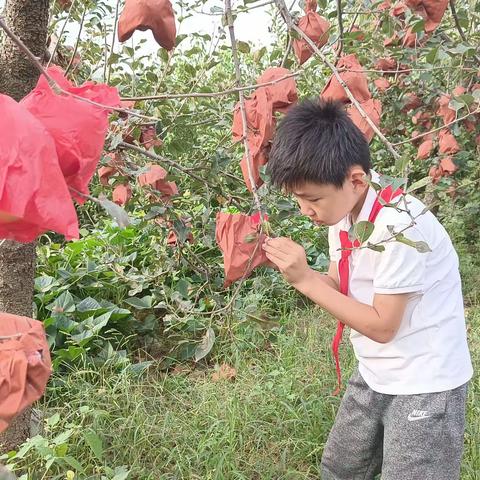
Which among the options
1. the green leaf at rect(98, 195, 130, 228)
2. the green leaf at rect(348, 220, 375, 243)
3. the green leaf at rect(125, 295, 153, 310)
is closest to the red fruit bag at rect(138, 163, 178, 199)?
the green leaf at rect(348, 220, 375, 243)

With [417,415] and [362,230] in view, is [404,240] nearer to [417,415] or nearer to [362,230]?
[362,230]

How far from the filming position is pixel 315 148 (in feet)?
3.48

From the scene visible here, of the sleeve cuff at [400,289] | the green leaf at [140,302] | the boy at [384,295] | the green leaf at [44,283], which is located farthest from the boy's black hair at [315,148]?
the green leaf at [44,283]

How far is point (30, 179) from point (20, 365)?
14 centimetres

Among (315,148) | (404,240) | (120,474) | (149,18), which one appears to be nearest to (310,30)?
(315,148)

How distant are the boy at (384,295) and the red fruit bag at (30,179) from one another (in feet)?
2.01

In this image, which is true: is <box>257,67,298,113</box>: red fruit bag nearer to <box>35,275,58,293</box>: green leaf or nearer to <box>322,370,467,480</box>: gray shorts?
<box>322,370,467,480</box>: gray shorts

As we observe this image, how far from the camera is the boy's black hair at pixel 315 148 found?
1.06m

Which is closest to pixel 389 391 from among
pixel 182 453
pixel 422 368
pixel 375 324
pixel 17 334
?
pixel 422 368

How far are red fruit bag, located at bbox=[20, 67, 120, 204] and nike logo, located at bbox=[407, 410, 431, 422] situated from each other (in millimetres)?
939

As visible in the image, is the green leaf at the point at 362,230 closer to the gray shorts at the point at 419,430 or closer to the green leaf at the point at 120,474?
the gray shorts at the point at 419,430

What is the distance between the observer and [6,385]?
45 cm

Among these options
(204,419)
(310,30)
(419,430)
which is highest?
(310,30)

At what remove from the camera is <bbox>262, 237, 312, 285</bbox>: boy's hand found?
1.03 m
